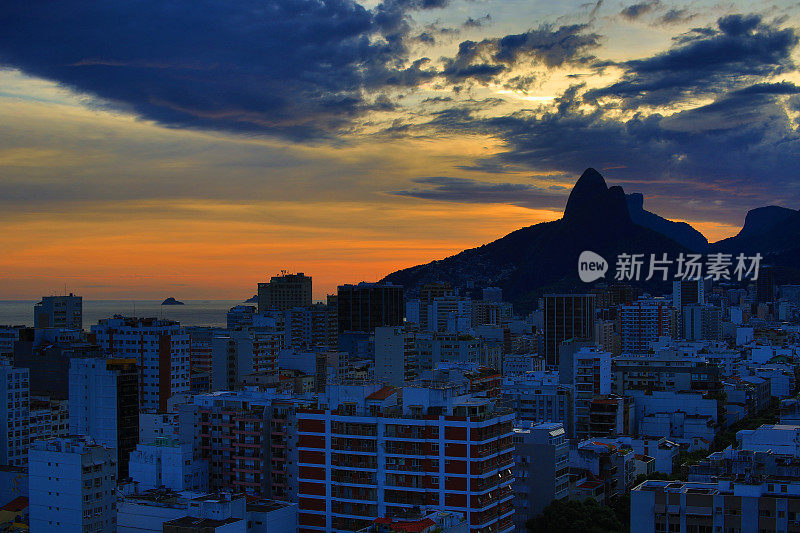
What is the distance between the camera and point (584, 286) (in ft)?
505

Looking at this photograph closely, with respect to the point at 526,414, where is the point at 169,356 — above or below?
above

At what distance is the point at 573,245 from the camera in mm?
173250

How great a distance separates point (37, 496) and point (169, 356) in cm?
2094

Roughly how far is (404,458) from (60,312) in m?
66.0

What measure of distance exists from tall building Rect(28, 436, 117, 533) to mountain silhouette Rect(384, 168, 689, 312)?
448ft

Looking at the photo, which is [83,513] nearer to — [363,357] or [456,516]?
[456,516]

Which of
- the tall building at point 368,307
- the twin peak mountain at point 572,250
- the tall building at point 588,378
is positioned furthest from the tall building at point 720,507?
the twin peak mountain at point 572,250

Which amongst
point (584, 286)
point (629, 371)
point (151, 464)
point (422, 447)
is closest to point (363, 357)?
point (629, 371)

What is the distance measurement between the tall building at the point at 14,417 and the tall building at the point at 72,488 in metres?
12.9

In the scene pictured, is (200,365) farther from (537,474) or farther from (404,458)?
(404,458)

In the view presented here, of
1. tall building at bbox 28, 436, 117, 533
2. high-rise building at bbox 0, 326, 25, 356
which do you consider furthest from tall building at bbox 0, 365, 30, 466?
high-rise building at bbox 0, 326, 25, 356

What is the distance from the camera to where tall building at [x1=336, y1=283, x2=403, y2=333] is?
104m

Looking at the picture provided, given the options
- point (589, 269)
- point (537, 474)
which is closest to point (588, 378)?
point (537, 474)

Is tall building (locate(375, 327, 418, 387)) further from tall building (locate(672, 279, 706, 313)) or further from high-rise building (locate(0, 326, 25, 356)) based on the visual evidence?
tall building (locate(672, 279, 706, 313))
